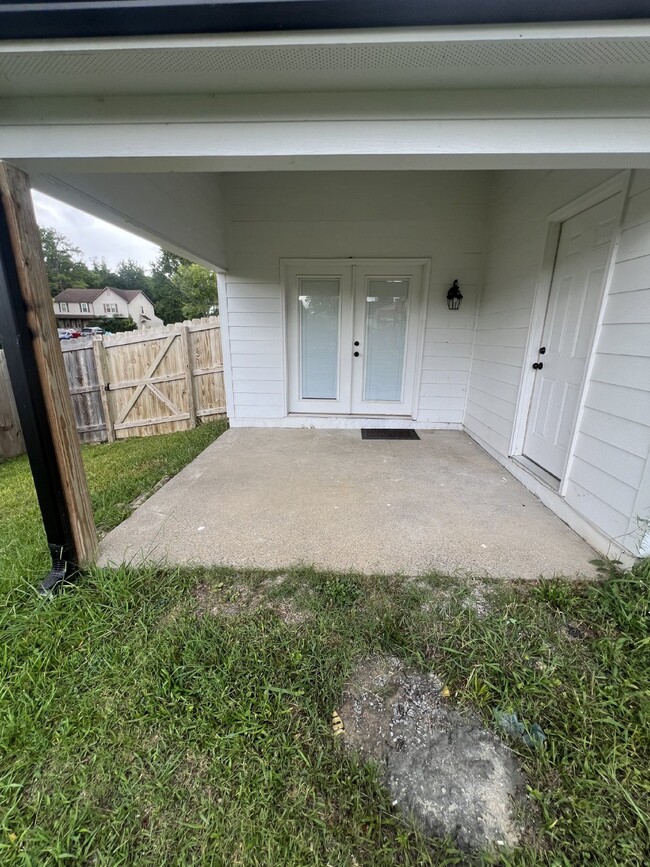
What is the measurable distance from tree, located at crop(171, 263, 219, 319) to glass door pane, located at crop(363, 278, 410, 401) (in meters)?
14.9

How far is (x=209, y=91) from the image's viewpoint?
135 centimetres

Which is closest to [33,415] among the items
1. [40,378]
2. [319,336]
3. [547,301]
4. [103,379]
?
→ [40,378]

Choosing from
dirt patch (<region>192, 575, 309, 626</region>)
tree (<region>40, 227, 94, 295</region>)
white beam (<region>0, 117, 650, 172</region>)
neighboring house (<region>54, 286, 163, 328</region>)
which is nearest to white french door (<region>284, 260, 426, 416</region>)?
white beam (<region>0, 117, 650, 172</region>)

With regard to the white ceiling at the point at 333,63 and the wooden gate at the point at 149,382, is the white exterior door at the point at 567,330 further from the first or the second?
the wooden gate at the point at 149,382

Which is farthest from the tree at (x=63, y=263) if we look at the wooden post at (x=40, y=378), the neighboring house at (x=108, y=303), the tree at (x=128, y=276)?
the wooden post at (x=40, y=378)

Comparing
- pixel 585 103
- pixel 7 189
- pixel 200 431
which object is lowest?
pixel 200 431

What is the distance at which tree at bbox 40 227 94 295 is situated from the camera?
987 inches

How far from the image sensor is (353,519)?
2365mm

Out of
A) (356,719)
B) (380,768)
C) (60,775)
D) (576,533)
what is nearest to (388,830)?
(380,768)

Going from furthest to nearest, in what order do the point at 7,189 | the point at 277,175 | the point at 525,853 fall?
the point at 277,175, the point at 7,189, the point at 525,853

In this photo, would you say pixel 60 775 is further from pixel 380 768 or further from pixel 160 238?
pixel 160 238

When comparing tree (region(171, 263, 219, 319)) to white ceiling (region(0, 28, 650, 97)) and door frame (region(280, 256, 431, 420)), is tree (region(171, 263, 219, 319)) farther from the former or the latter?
white ceiling (region(0, 28, 650, 97))

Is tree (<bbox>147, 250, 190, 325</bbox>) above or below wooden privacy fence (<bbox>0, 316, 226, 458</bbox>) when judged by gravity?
above

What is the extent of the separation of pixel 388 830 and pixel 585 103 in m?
2.53
